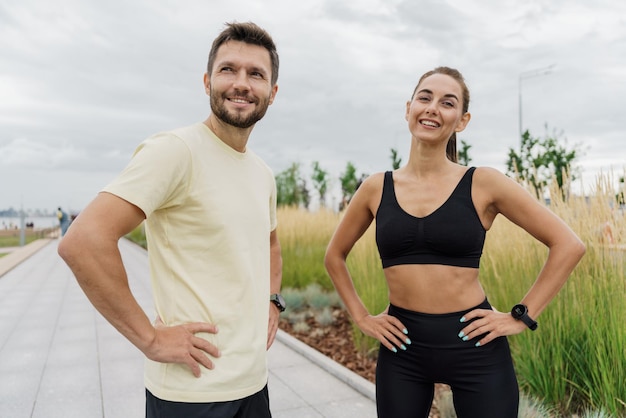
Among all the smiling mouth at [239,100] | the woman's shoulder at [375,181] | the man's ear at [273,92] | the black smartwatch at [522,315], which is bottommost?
the black smartwatch at [522,315]

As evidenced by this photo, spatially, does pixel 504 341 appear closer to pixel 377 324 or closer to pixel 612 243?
pixel 377 324

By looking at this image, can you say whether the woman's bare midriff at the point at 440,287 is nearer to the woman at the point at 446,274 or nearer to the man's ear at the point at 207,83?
the woman at the point at 446,274

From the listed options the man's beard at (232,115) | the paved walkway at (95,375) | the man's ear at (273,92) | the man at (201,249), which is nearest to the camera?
the man at (201,249)

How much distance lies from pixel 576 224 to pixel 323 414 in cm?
220

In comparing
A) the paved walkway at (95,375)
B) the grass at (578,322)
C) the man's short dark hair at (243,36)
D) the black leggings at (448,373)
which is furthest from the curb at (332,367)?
the man's short dark hair at (243,36)

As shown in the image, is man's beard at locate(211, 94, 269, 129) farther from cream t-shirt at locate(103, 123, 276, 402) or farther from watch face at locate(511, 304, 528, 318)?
watch face at locate(511, 304, 528, 318)

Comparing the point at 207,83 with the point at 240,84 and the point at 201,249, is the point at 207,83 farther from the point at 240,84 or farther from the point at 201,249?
the point at 201,249

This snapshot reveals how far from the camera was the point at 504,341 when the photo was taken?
193 centimetres

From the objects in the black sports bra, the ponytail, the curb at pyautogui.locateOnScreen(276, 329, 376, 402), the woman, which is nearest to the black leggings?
the woman

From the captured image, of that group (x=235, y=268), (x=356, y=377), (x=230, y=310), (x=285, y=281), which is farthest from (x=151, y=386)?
(x=285, y=281)

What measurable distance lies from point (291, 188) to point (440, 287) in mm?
34361

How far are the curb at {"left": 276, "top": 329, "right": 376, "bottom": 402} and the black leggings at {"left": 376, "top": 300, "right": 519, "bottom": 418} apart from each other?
2028 mm

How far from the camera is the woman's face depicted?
6.42ft

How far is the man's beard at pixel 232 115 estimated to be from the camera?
1.71 metres
